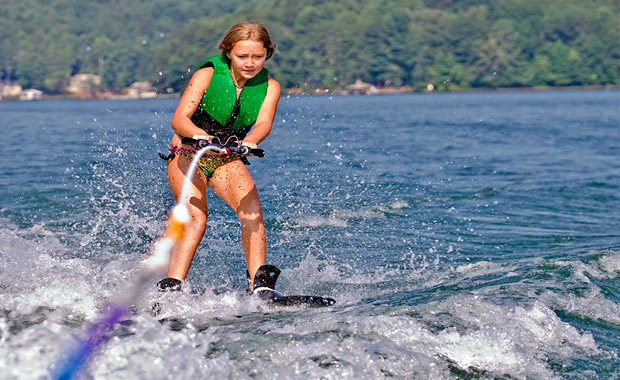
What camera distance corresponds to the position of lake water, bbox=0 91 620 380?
4352 millimetres

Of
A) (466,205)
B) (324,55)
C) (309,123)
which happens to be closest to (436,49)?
(324,55)

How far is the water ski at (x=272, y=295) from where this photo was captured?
5.40 m

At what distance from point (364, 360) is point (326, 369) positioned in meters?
0.22

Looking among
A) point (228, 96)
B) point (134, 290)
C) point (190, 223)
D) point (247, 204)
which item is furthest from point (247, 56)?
point (134, 290)

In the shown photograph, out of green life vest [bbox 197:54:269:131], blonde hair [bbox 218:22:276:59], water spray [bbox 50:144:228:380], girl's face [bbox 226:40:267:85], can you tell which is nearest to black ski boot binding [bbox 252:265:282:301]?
water spray [bbox 50:144:228:380]

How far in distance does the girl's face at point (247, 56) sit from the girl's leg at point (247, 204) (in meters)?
0.58

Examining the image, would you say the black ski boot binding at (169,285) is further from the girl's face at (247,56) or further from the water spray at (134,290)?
the girl's face at (247,56)

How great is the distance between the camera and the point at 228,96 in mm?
5602

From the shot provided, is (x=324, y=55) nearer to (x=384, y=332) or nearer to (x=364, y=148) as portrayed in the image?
(x=364, y=148)

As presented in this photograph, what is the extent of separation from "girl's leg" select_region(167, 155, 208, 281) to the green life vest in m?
0.36

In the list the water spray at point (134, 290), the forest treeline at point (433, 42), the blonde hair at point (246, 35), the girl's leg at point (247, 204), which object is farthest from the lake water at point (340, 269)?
the forest treeline at point (433, 42)

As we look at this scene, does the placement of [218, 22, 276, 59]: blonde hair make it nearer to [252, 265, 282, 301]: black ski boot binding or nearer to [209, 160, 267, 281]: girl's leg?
[209, 160, 267, 281]: girl's leg

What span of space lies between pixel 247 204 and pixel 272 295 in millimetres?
592

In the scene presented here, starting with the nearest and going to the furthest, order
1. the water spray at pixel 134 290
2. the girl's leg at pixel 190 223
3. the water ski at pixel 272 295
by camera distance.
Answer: the water spray at pixel 134 290 < the water ski at pixel 272 295 < the girl's leg at pixel 190 223
